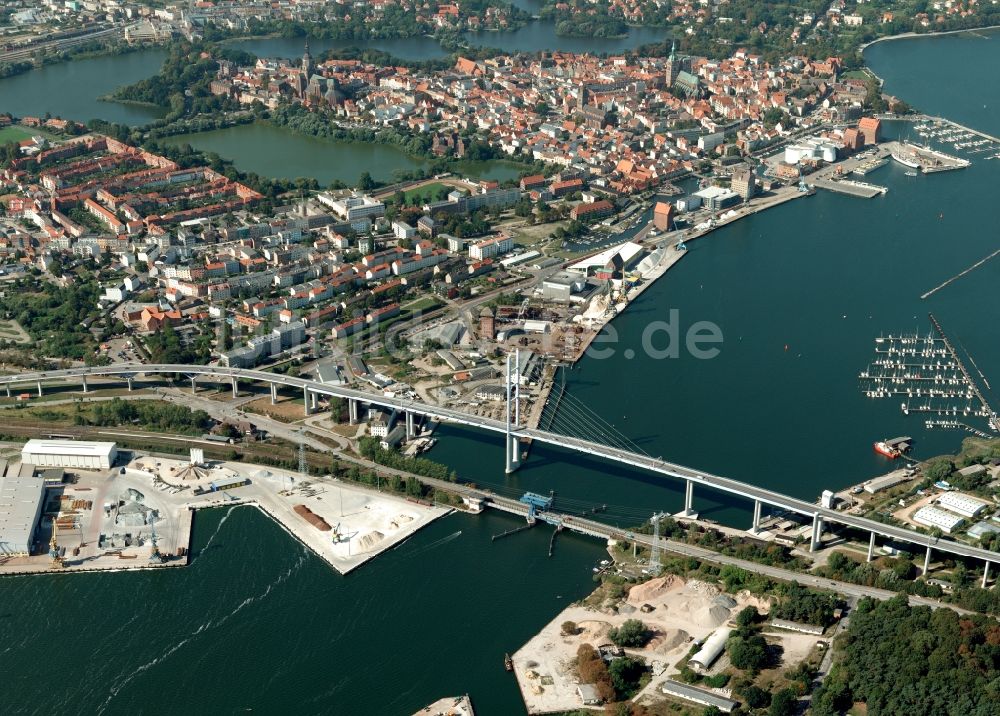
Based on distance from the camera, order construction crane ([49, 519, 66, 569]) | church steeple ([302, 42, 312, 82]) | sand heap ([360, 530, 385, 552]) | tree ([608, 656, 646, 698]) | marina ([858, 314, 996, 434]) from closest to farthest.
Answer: tree ([608, 656, 646, 698]) < construction crane ([49, 519, 66, 569]) < sand heap ([360, 530, 385, 552]) < marina ([858, 314, 996, 434]) < church steeple ([302, 42, 312, 82])

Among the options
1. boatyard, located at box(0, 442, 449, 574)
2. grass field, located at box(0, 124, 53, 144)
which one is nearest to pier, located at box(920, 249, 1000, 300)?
boatyard, located at box(0, 442, 449, 574)

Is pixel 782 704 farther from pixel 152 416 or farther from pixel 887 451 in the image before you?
pixel 152 416

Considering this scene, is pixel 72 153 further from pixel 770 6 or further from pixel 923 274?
pixel 770 6

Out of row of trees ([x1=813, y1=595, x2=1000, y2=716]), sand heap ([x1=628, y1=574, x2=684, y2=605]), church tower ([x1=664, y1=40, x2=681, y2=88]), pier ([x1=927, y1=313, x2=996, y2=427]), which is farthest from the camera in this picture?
church tower ([x1=664, y1=40, x2=681, y2=88])

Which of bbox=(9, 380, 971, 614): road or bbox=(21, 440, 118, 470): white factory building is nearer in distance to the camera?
bbox=(9, 380, 971, 614): road

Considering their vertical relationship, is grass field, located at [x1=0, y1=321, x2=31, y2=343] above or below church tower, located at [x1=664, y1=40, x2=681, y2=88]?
below

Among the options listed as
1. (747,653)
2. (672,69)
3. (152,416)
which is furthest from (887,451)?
(672,69)

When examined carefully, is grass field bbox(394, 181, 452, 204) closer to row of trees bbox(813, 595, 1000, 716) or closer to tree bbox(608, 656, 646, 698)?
tree bbox(608, 656, 646, 698)
